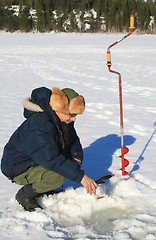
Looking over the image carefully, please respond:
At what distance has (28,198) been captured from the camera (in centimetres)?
330

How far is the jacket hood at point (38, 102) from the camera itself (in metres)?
3.20

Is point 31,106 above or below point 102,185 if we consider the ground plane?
above

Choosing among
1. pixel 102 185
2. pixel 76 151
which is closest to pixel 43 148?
pixel 76 151

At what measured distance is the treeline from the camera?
168 ft

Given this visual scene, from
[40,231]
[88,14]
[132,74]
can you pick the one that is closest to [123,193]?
[40,231]

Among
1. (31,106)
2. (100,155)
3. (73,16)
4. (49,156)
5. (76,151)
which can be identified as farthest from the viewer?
(73,16)

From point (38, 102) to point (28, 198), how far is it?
2.62 feet

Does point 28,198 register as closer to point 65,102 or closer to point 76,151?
point 76,151

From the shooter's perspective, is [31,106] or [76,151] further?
[76,151]

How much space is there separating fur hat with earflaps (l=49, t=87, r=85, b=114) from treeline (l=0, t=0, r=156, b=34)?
47.8 metres

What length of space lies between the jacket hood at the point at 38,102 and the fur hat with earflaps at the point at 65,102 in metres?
0.05

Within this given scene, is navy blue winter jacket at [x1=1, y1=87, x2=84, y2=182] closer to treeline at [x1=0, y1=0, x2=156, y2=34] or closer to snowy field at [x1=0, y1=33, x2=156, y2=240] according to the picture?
snowy field at [x1=0, y1=33, x2=156, y2=240]

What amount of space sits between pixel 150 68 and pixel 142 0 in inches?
1904

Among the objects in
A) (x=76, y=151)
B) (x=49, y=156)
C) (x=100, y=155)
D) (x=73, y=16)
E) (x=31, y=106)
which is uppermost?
(x=73, y=16)
